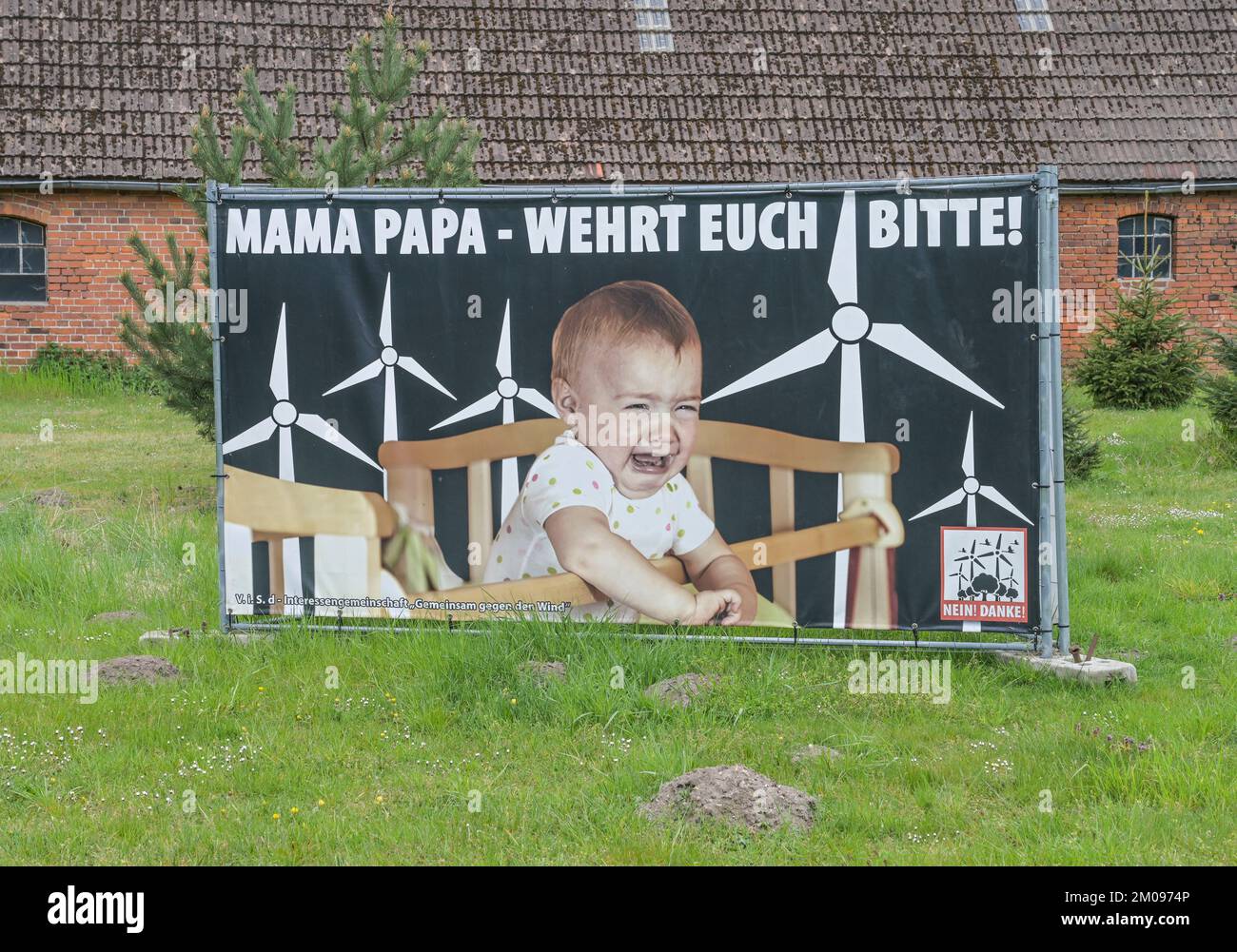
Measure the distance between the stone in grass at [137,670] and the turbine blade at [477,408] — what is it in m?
1.81

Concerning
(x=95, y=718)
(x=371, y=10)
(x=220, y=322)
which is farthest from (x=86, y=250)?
(x=95, y=718)

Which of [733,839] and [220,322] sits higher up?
[220,322]

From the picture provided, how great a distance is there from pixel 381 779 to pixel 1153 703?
3.34 meters

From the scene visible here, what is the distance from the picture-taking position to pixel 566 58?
20766mm

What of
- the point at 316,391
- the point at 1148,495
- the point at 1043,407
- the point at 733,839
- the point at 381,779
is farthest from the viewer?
the point at 1148,495

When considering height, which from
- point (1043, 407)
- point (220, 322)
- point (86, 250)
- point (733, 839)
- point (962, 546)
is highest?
point (86, 250)

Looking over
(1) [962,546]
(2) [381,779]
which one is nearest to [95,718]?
(2) [381,779]

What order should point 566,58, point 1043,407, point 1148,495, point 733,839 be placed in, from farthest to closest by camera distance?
1. point 566,58
2. point 1148,495
3. point 1043,407
4. point 733,839

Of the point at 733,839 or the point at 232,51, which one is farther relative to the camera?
the point at 232,51

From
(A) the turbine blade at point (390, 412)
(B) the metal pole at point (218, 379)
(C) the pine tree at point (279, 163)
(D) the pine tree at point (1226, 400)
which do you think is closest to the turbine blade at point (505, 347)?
(A) the turbine blade at point (390, 412)

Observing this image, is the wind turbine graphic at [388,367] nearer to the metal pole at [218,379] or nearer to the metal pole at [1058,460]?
the metal pole at [218,379]

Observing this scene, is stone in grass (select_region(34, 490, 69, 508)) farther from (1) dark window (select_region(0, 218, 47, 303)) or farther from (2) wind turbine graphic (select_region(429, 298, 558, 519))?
(1) dark window (select_region(0, 218, 47, 303))

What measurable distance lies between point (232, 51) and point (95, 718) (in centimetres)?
1628

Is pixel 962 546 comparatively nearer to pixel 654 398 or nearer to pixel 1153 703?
pixel 1153 703
